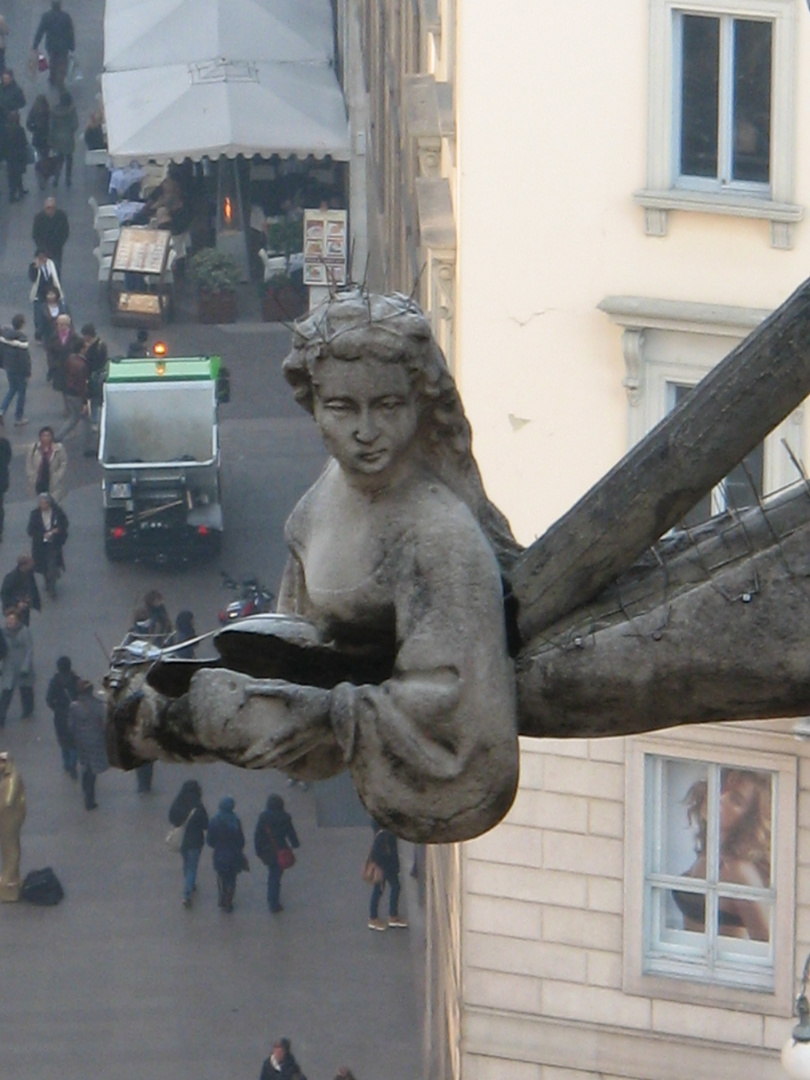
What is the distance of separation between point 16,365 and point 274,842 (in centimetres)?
1649

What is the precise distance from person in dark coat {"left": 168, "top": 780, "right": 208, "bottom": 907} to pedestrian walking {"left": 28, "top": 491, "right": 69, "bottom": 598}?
26.6ft

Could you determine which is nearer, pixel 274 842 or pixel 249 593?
pixel 274 842

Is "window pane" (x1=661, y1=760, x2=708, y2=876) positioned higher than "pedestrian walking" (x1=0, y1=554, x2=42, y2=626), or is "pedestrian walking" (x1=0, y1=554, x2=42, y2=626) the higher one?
"pedestrian walking" (x1=0, y1=554, x2=42, y2=626)

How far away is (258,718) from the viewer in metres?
4.96

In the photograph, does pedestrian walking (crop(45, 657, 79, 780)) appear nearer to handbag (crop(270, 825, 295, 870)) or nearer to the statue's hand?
handbag (crop(270, 825, 295, 870))

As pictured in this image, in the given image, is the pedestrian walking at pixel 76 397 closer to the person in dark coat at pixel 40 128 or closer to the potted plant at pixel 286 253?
the potted plant at pixel 286 253

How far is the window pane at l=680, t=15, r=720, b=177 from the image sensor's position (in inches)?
1008

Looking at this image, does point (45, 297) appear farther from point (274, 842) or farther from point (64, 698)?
point (274, 842)

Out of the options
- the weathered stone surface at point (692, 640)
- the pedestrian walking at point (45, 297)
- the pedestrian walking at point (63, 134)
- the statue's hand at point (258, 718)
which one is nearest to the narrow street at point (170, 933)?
the pedestrian walking at point (45, 297)

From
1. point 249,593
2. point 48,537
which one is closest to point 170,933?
point 249,593

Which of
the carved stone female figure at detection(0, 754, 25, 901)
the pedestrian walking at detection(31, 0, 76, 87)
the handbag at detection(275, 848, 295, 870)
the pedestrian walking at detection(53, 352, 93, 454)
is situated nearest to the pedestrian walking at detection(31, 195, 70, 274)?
the pedestrian walking at detection(53, 352, 93, 454)

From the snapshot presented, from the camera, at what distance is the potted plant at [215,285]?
195 ft

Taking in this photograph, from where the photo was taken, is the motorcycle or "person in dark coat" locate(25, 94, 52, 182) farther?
"person in dark coat" locate(25, 94, 52, 182)

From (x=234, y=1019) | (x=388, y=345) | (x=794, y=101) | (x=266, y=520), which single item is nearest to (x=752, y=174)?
(x=794, y=101)
